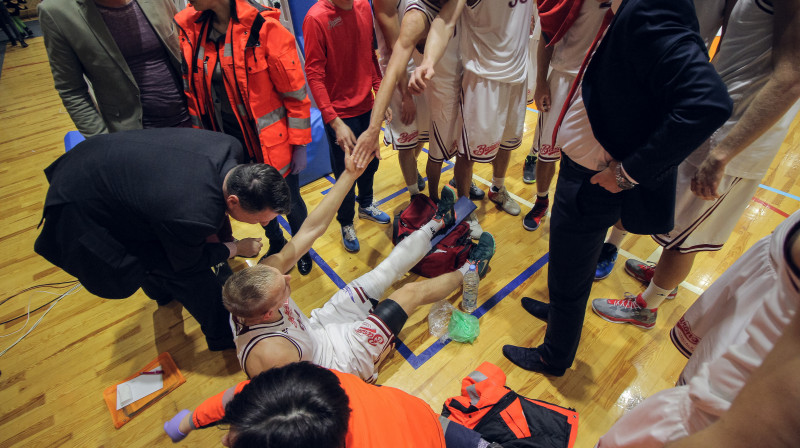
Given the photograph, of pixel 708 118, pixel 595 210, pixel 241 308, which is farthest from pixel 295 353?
pixel 708 118

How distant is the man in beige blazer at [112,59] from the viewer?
1938 mm

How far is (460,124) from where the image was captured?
2.77m

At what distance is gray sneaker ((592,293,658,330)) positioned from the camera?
235 cm

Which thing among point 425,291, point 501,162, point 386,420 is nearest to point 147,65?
point 425,291

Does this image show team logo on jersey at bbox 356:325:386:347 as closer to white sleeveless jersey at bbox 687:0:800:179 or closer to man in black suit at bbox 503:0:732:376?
man in black suit at bbox 503:0:732:376

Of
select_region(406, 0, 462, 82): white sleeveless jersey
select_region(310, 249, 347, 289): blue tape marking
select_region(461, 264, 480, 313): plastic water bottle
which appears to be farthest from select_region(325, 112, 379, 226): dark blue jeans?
select_region(461, 264, 480, 313): plastic water bottle

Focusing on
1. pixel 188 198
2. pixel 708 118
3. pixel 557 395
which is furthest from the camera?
pixel 557 395

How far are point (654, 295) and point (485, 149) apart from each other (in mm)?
1452

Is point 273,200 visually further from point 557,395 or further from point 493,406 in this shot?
point 557,395

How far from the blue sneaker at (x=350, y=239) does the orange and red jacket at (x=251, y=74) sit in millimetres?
916

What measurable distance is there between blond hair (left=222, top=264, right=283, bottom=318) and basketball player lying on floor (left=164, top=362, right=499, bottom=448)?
540 millimetres

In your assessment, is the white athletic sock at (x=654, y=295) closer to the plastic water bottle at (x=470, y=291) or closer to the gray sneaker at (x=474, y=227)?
the plastic water bottle at (x=470, y=291)

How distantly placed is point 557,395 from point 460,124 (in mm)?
1917

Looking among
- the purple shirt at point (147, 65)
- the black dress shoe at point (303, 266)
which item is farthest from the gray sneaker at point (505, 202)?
the purple shirt at point (147, 65)
